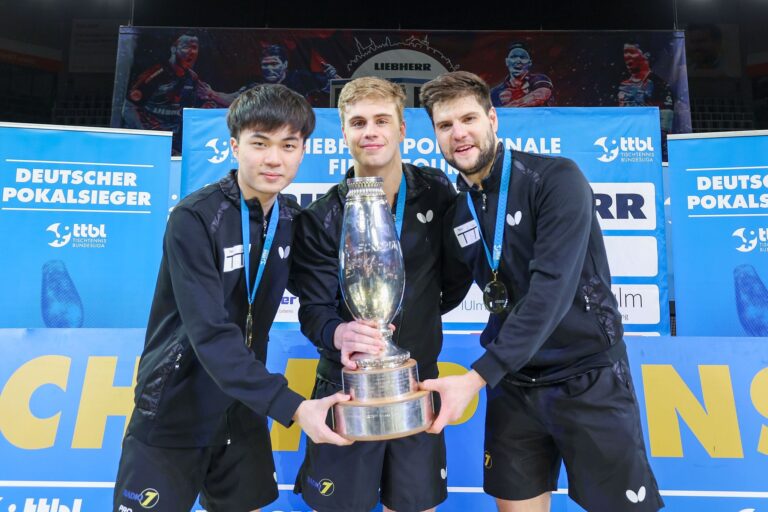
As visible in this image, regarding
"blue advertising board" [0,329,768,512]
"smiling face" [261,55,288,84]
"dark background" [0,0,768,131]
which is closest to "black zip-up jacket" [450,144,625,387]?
"blue advertising board" [0,329,768,512]

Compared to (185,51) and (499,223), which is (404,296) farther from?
(185,51)

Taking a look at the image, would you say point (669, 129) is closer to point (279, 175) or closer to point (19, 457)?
point (279, 175)

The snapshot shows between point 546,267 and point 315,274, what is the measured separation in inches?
30.4

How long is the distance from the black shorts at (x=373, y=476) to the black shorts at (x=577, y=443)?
22 cm

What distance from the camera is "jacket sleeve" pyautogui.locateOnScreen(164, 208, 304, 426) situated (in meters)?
1.44

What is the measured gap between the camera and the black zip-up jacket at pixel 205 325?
59.5 inches

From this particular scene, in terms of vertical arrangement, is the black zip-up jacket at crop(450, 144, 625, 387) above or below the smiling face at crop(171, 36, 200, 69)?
below

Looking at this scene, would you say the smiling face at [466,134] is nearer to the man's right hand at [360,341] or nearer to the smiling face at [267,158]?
the smiling face at [267,158]

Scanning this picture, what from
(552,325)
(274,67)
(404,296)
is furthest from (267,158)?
(274,67)

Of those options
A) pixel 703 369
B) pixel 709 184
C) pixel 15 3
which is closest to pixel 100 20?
pixel 15 3

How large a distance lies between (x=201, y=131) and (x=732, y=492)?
12.1ft

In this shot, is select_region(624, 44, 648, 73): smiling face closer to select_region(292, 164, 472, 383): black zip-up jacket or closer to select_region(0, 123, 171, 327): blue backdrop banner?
select_region(0, 123, 171, 327): blue backdrop banner

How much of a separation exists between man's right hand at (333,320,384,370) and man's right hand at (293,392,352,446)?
0.35ft

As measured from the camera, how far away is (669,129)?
7082 millimetres
